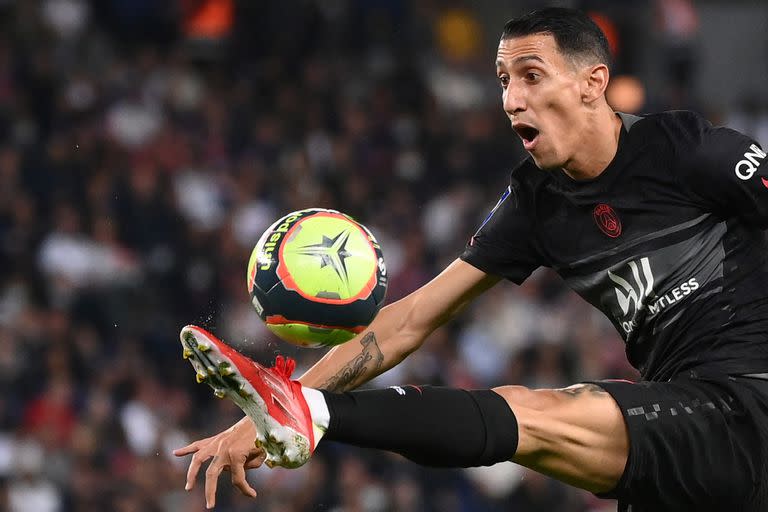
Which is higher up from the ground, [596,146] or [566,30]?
[566,30]

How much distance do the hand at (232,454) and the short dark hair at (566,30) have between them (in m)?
1.69

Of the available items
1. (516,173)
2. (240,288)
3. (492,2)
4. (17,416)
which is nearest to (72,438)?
(17,416)

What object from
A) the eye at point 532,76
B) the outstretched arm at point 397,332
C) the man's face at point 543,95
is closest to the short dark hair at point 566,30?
the man's face at point 543,95

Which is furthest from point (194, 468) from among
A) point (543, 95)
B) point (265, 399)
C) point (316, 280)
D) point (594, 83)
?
point (594, 83)

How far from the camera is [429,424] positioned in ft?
13.0

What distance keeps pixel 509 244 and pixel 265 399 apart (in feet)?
4.98

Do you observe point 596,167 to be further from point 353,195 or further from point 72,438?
point 353,195

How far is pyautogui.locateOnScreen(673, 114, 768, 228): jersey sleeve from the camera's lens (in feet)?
14.3

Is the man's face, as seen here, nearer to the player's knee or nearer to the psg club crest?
the psg club crest

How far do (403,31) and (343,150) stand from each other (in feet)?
8.60

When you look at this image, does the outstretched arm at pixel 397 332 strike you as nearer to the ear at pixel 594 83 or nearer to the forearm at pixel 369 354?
the forearm at pixel 369 354

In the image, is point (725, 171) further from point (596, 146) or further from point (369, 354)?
point (369, 354)

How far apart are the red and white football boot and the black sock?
0.10 m

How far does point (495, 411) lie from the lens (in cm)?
404
